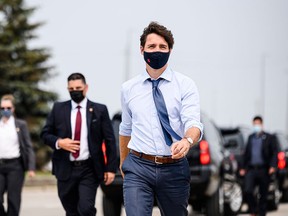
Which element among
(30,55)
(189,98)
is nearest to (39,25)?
(30,55)

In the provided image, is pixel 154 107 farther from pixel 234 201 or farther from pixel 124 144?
pixel 234 201

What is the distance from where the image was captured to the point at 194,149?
1321cm

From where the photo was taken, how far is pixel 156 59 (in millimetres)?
6688

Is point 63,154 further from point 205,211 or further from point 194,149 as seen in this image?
point 205,211

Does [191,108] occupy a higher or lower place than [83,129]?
higher

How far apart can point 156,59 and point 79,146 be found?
3.16m

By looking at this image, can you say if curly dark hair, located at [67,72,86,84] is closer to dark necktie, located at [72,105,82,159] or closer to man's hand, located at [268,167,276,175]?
dark necktie, located at [72,105,82,159]

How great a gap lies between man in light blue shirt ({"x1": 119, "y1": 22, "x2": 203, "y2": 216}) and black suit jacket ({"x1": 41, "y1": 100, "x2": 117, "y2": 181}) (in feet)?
9.29

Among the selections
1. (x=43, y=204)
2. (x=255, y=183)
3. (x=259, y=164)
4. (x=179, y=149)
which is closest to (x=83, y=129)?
(x=179, y=149)

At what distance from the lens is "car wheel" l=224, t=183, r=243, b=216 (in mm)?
15939

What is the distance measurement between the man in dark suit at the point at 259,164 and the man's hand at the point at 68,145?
6399 millimetres

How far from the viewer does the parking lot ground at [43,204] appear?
54.2 ft

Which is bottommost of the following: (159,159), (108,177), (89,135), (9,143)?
(108,177)

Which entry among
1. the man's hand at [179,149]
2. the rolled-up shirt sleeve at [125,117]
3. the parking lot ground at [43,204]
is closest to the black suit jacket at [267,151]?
the parking lot ground at [43,204]
